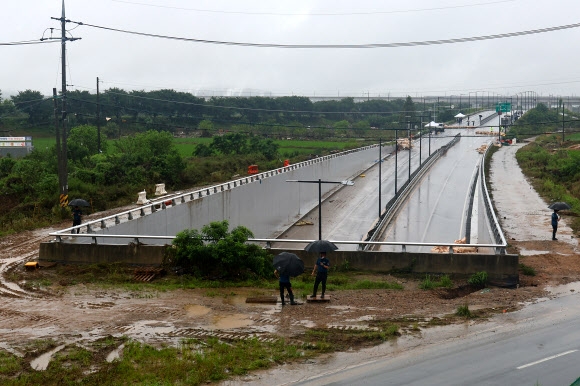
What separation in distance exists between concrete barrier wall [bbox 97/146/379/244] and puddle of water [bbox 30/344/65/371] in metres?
11.5

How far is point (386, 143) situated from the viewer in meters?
117

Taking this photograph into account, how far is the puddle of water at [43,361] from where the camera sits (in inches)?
503

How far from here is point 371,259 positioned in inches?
899

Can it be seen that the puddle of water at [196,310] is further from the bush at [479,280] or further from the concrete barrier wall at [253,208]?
the concrete barrier wall at [253,208]

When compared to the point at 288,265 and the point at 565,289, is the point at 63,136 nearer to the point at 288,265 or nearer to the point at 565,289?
the point at 288,265

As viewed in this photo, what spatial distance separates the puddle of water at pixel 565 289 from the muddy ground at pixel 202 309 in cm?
28

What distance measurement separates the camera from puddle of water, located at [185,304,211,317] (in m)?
17.2

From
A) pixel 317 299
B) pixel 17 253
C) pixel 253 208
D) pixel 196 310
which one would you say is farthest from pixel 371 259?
pixel 253 208

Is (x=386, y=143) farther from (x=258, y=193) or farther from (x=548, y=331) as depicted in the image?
(x=548, y=331)

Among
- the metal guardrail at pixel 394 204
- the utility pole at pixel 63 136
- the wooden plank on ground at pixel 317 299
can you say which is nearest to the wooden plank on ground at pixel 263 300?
the wooden plank on ground at pixel 317 299

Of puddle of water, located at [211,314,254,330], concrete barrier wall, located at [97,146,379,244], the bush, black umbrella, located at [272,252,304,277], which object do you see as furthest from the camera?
concrete barrier wall, located at [97,146,379,244]

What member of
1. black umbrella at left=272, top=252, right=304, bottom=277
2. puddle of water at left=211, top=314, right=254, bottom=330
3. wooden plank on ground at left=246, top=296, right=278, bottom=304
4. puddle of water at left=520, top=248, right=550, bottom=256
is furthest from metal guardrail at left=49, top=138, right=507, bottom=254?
puddle of water at left=211, top=314, right=254, bottom=330

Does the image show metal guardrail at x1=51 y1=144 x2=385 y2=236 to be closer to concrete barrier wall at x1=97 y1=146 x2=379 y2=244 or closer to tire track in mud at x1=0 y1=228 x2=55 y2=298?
concrete barrier wall at x1=97 y1=146 x2=379 y2=244

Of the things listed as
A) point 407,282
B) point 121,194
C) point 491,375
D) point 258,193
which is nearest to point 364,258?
point 407,282
